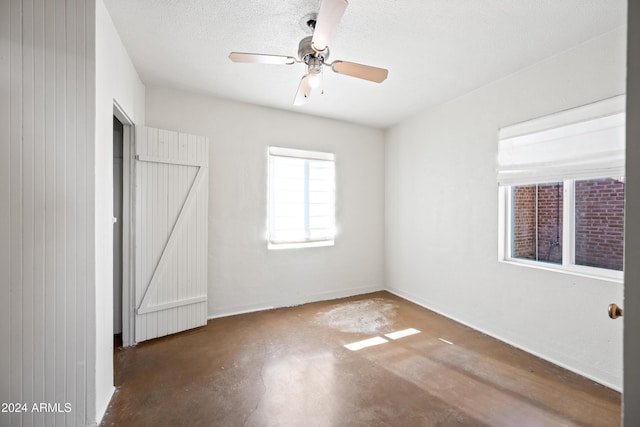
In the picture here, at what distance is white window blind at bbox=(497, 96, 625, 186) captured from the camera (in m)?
2.11

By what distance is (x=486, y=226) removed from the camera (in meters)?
3.04

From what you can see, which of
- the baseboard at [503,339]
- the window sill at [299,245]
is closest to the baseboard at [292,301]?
the baseboard at [503,339]

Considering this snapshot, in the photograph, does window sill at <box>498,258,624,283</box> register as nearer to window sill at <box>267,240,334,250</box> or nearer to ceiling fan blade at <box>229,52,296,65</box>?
window sill at <box>267,240,334,250</box>

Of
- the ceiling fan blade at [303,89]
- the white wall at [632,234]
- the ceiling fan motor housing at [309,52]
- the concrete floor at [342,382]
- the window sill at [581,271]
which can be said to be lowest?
the concrete floor at [342,382]

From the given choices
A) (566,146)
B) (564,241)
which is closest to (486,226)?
(564,241)

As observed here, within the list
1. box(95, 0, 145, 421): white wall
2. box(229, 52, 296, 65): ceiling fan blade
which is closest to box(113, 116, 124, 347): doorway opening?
box(95, 0, 145, 421): white wall

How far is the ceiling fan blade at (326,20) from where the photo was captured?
148 centimetres

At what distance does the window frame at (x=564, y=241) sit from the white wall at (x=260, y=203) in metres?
1.90

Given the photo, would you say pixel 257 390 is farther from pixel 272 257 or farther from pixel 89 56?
pixel 89 56

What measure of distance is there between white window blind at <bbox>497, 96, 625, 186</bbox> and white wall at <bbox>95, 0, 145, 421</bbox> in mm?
3434

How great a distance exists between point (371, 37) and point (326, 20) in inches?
30.7

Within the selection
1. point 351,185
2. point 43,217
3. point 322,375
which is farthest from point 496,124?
point 43,217

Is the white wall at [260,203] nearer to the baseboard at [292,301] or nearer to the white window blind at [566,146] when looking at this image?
the baseboard at [292,301]

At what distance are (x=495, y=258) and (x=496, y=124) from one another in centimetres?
139
